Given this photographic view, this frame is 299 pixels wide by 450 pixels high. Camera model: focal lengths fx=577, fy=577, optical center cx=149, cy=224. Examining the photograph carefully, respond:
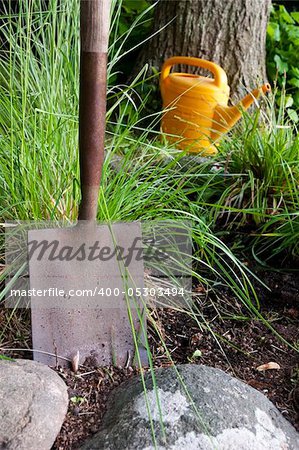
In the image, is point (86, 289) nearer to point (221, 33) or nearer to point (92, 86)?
point (92, 86)

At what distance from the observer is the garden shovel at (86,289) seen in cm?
125

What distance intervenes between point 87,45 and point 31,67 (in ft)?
2.01

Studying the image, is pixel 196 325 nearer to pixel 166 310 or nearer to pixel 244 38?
pixel 166 310

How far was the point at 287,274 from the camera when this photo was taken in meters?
1.73

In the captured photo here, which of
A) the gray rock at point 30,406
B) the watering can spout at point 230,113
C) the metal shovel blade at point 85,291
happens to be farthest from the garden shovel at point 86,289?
the watering can spout at point 230,113

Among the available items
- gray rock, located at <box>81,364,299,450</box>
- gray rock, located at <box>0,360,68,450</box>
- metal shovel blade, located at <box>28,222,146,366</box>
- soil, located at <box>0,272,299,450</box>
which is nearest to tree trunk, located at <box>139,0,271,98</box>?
soil, located at <box>0,272,299,450</box>

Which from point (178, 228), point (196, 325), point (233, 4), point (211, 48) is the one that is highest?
point (233, 4)

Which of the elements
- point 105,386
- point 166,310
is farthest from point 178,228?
point 105,386

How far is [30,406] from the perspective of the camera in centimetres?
109

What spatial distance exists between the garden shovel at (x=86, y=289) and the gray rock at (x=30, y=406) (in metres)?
0.10

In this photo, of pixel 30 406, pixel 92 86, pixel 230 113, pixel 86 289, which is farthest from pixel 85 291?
pixel 230 113

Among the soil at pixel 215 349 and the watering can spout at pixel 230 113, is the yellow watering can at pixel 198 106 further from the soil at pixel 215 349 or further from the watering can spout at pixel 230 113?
the soil at pixel 215 349

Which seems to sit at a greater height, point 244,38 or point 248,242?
point 244,38

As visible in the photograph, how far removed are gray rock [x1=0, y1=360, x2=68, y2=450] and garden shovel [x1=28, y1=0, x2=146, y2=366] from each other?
0.10m
